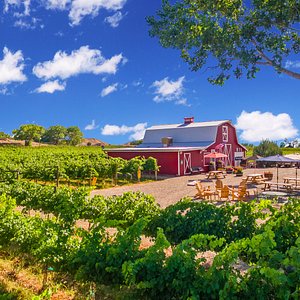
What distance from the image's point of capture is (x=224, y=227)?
6.65m

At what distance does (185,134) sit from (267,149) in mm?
17082

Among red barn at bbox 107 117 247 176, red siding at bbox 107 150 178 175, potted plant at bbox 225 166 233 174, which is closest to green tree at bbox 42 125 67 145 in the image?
red barn at bbox 107 117 247 176

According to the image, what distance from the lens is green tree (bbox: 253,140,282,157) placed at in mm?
46344

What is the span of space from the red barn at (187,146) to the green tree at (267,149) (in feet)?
28.8

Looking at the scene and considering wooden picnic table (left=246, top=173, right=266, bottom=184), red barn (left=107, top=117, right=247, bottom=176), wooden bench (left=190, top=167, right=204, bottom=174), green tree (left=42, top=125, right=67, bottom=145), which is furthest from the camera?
green tree (left=42, top=125, right=67, bottom=145)

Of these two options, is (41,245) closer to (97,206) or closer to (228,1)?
(97,206)

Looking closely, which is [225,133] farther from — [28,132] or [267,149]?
[28,132]

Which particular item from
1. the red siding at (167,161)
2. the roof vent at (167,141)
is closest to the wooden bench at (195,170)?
the red siding at (167,161)

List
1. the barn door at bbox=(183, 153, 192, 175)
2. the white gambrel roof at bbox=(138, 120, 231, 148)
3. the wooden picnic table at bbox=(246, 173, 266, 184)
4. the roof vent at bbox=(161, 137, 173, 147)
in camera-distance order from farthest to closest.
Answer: the roof vent at bbox=(161, 137, 173, 147) < the white gambrel roof at bbox=(138, 120, 231, 148) < the barn door at bbox=(183, 153, 192, 175) < the wooden picnic table at bbox=(246, 173, 266, 184)

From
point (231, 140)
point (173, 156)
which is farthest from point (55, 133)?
point (173, 156)

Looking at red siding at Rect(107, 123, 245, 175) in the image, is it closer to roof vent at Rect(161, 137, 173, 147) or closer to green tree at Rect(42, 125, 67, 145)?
roof vent at Rect(161, 137, 173, 147)

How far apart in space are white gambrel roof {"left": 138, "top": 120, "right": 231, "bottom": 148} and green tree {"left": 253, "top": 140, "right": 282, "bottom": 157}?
13.7 meters

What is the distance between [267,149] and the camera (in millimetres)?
47062

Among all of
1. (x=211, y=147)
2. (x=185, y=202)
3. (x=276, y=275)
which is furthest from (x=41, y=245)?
(x=211, y=147)
